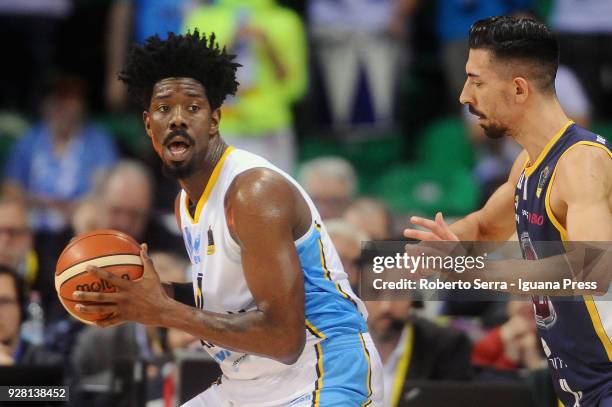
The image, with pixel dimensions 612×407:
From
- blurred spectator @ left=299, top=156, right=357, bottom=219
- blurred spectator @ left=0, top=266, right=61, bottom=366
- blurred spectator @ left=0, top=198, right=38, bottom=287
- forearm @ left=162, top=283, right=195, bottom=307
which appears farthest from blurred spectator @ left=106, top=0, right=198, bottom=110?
forearm @ left=162, top=283, right=195, bottom=307

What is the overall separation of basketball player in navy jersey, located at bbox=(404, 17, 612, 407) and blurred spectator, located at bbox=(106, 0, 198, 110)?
531 cm

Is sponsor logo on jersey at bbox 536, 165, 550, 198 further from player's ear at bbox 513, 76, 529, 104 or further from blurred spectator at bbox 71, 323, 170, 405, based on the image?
blurred spectator at bbox 71, 323, 170, 405

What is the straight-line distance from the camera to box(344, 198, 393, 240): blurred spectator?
25.5ft

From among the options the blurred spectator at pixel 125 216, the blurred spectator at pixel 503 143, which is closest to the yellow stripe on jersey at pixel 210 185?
the blurred spectator at pixel 125 216

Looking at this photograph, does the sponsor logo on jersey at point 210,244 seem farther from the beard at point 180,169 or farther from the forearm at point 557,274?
the forearm at point 557,274

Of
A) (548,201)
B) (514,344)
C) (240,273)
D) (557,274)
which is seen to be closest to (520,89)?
(548,201)

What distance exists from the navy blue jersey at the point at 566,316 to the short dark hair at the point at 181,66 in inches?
51.4

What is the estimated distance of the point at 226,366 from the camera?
452 cm

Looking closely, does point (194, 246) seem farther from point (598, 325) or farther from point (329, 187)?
point (329, 187)

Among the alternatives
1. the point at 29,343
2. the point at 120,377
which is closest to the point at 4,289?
the point at 29,343

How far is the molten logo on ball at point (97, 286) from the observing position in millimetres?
4109

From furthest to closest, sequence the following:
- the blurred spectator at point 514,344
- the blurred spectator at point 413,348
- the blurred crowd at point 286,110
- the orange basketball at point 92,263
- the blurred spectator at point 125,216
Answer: the blurred crowd at point 286,110
the blurred spectator at point 125,216
the blurred spectator at point 514,344
the blurred spectator at point 413,348
the orange basketball at point 92,263

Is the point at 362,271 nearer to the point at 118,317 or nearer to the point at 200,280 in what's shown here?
the point at 200,280

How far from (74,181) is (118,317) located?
577 centimetres
